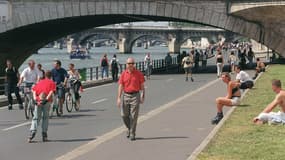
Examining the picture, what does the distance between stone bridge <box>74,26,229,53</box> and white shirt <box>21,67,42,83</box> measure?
122772mm

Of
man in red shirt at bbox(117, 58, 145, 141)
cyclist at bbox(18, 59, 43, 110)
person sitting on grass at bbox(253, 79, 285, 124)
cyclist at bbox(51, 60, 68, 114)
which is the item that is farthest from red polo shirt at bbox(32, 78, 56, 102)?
cyclist at bbox(18, 59, 43, 110)

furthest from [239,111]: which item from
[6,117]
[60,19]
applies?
[60,19]

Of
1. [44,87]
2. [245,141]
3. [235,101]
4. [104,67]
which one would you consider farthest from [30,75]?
[104,67]

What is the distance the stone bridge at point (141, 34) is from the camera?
14688 centimetres

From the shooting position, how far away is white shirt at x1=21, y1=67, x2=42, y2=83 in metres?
20.4

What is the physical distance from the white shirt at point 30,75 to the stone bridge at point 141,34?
123 metres

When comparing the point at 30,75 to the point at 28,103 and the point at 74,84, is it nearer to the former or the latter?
the point at 28,103

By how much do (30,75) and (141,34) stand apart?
5059 inches

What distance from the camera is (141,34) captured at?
14850 cm

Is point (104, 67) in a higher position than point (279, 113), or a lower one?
lower

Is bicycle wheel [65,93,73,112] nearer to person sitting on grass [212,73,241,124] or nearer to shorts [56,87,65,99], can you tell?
shorts [56,87,65,99]

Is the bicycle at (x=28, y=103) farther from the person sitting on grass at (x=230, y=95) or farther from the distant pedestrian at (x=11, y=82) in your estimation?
the person sitting on grass at (x=230, y=95)

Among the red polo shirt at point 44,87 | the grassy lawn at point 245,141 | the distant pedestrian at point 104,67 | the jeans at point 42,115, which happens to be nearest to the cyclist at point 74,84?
the grassy lawn at point 245,141

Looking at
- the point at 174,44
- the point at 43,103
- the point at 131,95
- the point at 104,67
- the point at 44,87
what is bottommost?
the point at 174,44
